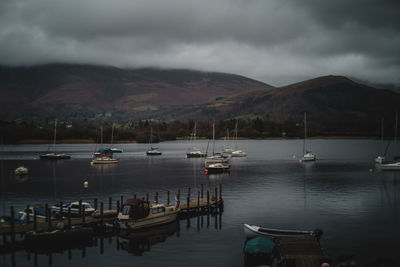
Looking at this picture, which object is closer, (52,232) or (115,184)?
(52,232)

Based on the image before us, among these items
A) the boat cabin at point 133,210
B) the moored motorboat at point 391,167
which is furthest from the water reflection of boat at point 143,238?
the moored motorboat at point 391,167

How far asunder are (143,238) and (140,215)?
2.83 metres

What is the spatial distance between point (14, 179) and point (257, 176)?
6778cm

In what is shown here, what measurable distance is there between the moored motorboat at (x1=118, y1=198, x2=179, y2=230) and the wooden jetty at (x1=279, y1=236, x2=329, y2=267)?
16350mm

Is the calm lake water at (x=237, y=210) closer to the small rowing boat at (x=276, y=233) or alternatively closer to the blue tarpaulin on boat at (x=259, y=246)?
the small rowing boat at (x=276, y=233)

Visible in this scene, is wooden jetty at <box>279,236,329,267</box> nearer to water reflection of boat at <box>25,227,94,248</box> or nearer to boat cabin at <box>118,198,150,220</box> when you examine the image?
boat cabin at <box>118,198,150,220</box>

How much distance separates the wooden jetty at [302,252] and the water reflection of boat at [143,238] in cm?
1480

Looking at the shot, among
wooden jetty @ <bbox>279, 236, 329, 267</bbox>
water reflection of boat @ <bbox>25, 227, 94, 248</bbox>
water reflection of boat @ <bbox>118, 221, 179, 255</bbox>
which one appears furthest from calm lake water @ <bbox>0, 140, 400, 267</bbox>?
wooden jetty @ <bbox>279, 236, 329, 267</bbox>

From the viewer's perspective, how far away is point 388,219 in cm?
5606

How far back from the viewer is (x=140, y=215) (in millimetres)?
47062

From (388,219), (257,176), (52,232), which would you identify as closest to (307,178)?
(257,176)

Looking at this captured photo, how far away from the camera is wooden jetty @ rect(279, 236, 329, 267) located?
33.9m

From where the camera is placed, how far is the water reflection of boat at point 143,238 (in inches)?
1695

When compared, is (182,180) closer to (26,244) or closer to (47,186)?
(47,186)
